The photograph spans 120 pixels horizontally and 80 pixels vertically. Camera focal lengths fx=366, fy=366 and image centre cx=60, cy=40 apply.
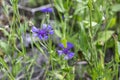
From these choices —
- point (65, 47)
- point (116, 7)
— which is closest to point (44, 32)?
point (65, 47)

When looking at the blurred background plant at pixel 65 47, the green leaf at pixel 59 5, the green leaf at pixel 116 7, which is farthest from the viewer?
the green leaf at pixel 116 7

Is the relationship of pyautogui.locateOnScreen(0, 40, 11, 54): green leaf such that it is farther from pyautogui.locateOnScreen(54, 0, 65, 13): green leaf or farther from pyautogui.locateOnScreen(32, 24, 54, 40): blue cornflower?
pyautogui.locateOnScreen(54, 0, 65, 13): green leaf

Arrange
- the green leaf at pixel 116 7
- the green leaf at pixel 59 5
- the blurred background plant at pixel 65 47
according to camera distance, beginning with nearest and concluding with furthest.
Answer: the blurred background plant at pixel 65 47 → the green leaf at pixel 59 5 → the green leaf at pixel 116 7

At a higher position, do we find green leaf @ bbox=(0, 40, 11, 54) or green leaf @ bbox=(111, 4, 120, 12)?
green leaf @ bbox=(111, 4, 120, 12)

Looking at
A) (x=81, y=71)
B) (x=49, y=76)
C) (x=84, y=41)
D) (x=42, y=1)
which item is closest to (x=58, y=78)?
(x=49, y=76)

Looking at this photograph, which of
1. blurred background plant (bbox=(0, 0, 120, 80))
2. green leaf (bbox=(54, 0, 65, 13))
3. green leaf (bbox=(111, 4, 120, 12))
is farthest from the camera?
green leaf (bbox=(111, 4, 120, 12))

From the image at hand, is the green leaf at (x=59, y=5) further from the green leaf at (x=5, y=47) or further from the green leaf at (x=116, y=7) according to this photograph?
the green leaf at (x=116, y=7)

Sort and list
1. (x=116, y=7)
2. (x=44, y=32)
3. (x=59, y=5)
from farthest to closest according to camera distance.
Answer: (x=116, y=7), (x=59, y=5), (x=44, y=32)

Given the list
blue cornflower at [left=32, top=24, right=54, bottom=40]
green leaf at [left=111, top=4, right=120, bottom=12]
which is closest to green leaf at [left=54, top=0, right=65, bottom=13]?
blue cornflower at [left=32, top=24, right=54, bottom=40]

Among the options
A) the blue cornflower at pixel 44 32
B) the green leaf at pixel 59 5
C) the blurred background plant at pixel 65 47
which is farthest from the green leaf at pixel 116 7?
the blue cornflower at pixel 44 32

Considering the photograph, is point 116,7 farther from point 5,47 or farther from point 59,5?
point 5,47

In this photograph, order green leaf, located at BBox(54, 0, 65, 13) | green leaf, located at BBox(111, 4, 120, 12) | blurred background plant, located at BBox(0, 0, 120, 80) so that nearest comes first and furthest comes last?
1. blurred background plant, located at BBox(0, 0, 120, 80)
2. green leaf, located at BBox(54, 0, 65, 13)
3. green leaf, located at BBox(111, 4, 120, 12)
